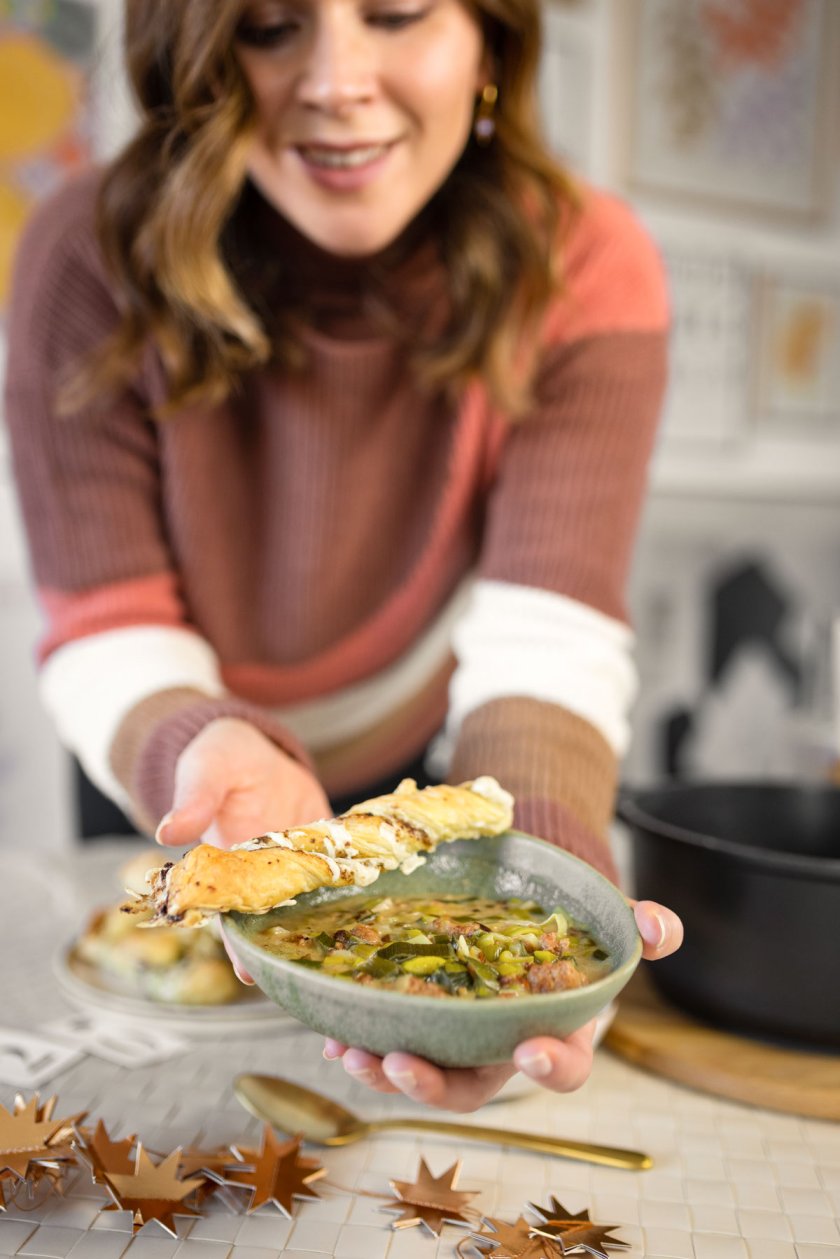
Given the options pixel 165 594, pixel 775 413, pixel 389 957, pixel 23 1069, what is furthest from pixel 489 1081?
pixel 775 413

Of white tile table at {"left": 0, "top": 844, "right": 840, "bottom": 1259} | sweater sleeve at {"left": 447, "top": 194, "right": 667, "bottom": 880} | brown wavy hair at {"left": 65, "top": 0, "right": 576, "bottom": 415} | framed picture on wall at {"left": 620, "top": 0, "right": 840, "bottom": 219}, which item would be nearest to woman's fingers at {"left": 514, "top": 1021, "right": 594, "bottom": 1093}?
white tile table at {"left": 0, "top": 844, "right": 840, "bottom": 1259}

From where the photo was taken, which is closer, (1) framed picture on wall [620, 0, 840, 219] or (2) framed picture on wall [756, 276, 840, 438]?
(1) framed picture on wall [620, 0, 840, 219]

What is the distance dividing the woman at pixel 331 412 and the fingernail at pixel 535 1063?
34cm

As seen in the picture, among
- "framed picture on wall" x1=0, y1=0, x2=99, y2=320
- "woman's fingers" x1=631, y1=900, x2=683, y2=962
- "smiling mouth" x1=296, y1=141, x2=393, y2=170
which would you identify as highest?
"framed picture on wall" x1=0, y1=0, x2=99, y2=320

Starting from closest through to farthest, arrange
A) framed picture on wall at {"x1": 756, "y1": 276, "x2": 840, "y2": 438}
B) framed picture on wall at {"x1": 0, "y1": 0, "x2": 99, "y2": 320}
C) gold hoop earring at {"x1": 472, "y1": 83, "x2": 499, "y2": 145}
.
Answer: gold hoop earring at {"x1": 472, "y1": 83, "x2": 499, "y2": 145} → framed picture on wall at {"x1": 0, "y1": 0, "x2": 99, "y2": 320} → framed picture on wall at {"x1": 756, "y1": 276, "x2": 840, "y2": 438}

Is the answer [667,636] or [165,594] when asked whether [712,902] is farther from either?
[667,636]

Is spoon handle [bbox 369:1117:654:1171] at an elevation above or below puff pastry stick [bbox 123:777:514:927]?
below

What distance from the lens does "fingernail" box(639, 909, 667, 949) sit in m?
0.68

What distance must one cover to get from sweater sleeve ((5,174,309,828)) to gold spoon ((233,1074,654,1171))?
16.7 inches

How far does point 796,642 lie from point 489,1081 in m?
3.07

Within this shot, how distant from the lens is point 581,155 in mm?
2953

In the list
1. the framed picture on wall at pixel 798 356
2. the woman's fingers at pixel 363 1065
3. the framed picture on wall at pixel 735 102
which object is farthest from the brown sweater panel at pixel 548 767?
the framed picture on wall at pixel 798 356

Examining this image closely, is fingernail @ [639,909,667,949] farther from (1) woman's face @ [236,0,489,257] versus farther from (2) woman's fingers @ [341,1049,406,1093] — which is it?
(1) woman's face @ [236,0,489,257]

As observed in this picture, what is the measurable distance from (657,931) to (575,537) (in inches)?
24.1
